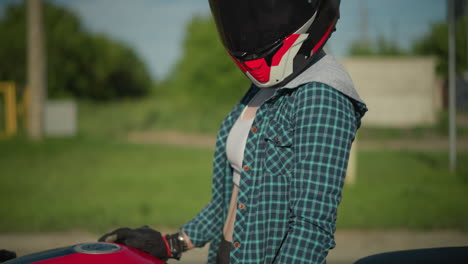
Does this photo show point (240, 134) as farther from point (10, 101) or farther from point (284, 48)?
point (10, 101)

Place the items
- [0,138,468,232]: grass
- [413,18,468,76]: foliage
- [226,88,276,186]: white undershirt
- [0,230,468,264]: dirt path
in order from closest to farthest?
1. [226,88,276,186]: white undershirt
2. [0,230,468,264]: dirt path
3. [0,138,468,232]: grass
4. [413,18,468,76]: foliage

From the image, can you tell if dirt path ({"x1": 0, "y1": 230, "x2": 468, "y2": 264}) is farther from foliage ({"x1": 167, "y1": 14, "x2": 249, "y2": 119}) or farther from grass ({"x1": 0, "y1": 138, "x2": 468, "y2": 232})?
foliage ({"x1": 167, "y1": 14, "x2": 249, "y2": 119})

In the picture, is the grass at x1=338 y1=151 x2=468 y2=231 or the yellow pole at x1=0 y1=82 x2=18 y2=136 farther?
the yellow pole at x1=0 y1=82 x2=18 y2=136

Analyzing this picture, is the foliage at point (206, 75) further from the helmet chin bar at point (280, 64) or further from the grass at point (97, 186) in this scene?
the helmet chin bar at point (280, 64)

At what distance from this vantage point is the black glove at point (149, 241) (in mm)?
1624

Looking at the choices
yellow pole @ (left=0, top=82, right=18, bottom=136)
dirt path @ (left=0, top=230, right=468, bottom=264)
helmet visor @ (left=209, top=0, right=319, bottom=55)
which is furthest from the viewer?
yellow pole @ (left=0, top=82, right=18, bottom=136)

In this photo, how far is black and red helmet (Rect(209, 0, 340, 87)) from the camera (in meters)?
1.39

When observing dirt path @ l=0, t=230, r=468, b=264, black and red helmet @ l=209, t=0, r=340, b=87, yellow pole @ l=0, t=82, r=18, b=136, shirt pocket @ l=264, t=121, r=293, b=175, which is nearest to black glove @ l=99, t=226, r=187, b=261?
shirt pocket @ l=264, t=121, r=293, b=175

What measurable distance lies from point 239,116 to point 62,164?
969 cm

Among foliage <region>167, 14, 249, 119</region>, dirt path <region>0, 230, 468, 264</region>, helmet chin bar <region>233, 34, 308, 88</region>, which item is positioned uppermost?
foliage <region>167, 14, 249, 119</region>

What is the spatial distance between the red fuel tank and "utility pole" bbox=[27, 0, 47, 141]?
13.4 m

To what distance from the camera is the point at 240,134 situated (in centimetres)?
161

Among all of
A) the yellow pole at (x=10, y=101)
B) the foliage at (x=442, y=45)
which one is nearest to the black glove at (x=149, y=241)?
the foliage at (x=442, y=45)

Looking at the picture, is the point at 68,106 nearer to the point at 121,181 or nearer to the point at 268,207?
the point at 121,181
